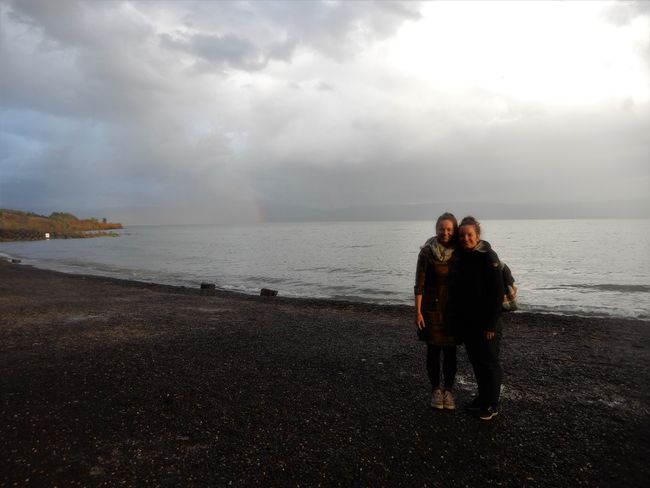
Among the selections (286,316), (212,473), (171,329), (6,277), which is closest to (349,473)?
(212,473)

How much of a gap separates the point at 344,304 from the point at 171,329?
31.3 ft

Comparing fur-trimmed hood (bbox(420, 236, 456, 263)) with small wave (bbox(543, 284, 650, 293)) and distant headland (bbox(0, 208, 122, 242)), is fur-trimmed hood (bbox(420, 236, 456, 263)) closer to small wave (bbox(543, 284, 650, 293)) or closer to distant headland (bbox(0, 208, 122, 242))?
small wave (bbox(543, 284, 650, 293))

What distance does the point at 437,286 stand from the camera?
19.2 ft

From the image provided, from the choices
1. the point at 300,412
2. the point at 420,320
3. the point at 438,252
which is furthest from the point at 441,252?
the point at 300,412

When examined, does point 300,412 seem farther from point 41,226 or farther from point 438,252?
point 41,226

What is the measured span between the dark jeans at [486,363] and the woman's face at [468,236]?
134 centimetres

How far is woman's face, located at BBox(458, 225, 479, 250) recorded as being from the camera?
18.1ft

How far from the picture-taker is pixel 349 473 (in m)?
4.80

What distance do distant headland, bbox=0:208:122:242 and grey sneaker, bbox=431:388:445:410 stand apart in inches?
5195

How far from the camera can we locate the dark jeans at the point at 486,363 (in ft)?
19.0

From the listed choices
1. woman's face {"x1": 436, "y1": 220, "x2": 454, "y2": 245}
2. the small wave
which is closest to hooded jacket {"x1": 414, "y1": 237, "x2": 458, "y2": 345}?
woman's face {"x1": 436, "y1": 220, "x2": 454, "y2": 245}

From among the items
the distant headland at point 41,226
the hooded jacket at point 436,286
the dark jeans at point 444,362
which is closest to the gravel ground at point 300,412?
the dark jeans at point 444,362

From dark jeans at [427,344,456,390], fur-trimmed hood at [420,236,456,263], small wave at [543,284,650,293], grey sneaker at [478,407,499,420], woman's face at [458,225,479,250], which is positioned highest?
woman's face at [458,225,479,250]

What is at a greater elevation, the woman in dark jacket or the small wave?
the woman in dark jacket
